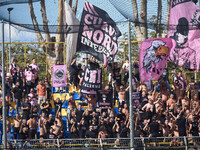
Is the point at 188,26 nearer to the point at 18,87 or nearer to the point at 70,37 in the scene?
the point at 70,37

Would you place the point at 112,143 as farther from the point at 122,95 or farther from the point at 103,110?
the point at 122,95

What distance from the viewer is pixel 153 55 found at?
1452 cm

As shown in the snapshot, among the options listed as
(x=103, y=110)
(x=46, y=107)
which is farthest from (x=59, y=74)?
(x=103, y=110)

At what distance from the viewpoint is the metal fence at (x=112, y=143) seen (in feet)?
46.6

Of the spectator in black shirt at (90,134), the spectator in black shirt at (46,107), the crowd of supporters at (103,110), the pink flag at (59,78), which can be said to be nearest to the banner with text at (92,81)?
the crowd of supporters at (103,110)

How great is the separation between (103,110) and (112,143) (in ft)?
7.83

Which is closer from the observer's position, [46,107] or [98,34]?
[98,34]

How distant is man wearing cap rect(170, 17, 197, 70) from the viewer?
49.9 ft

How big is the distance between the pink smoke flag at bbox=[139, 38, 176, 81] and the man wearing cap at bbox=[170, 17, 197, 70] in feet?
1.34

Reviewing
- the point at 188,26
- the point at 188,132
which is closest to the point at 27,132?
the point at 188,132

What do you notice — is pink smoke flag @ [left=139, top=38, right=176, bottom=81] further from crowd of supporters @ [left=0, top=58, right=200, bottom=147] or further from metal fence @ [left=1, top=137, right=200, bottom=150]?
metal fence @ [left=1, top=137, right=200, bottom=150]

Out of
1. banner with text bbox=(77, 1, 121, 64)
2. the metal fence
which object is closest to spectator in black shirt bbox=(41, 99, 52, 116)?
the metal fence

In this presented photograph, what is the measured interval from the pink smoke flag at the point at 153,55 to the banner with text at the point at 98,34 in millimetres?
1027

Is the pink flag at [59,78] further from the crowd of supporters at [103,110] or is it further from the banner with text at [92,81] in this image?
the banner with text at [92,81]
